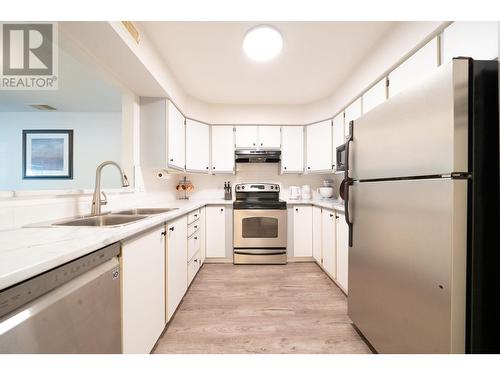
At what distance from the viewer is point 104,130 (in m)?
3.89

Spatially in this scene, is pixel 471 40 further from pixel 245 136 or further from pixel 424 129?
pixel 245 136

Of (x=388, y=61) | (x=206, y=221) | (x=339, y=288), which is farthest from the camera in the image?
(x=206, y=221)

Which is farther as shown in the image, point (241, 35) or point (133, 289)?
point (241, 35)

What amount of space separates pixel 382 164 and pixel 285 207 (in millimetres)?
1809

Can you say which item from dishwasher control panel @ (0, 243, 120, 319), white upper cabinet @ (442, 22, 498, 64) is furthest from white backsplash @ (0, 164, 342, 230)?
white upper cabinet @ (442, 22, 498, 64)

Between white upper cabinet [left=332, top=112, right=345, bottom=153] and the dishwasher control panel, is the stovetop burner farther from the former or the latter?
the dishwasher control panel

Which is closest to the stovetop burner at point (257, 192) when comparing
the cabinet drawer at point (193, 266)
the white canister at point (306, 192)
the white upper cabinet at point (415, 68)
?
the white canister at point (306, 192)

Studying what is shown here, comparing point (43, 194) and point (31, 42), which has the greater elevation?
point (31, 42)

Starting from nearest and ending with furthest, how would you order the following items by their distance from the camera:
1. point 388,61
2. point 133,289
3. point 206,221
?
point 133,289
point 388,61
point 206,221

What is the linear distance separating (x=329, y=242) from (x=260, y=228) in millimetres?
958

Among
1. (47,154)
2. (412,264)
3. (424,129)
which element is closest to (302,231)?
(412,264)
